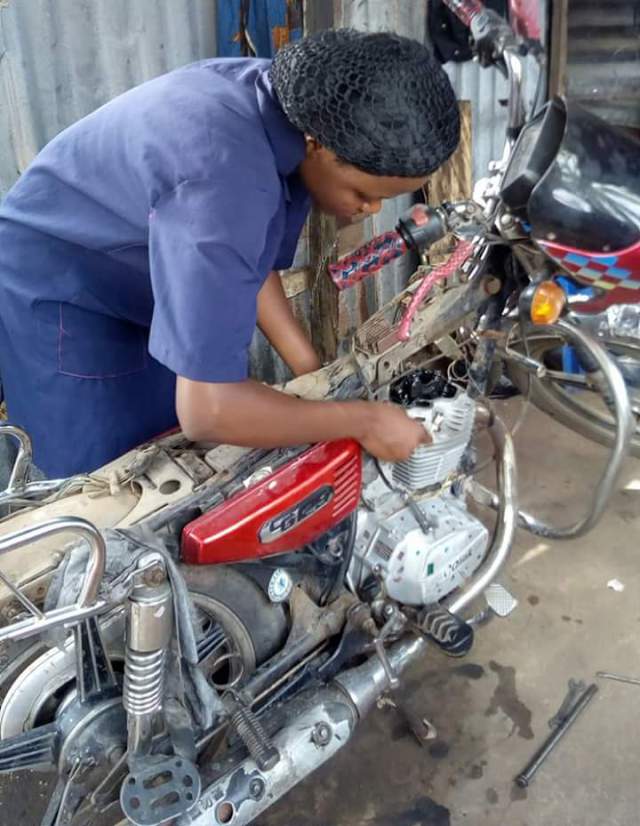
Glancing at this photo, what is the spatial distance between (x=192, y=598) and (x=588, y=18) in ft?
13.0

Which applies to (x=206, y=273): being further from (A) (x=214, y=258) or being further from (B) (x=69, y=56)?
(B) (x=69, y=56)

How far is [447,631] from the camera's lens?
5.71 feet

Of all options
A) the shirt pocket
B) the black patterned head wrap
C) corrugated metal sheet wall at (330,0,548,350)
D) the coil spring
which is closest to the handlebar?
the black patterned head wrap

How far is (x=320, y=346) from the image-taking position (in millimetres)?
3160

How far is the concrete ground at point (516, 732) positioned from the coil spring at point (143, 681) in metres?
0.69

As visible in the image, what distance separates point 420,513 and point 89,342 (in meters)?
0.84

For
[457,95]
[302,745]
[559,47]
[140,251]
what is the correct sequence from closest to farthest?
[140,251]
[302,745]
[457,95]
[559,47]

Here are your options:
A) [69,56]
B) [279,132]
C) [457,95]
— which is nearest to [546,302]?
[279,132]

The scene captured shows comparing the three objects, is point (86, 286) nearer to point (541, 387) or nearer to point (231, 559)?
point (231, 559)

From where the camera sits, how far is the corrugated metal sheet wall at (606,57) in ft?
13.4

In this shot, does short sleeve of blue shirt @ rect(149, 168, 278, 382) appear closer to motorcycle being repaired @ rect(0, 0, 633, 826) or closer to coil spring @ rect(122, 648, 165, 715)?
motorcycle being repaired @ rect(0, 0, 633, 826)

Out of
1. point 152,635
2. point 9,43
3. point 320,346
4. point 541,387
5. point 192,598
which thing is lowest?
point 320,346

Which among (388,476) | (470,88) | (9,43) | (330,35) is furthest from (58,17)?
(470,88)

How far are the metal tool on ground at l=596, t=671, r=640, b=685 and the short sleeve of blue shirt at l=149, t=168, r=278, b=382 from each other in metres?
1.48
